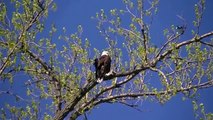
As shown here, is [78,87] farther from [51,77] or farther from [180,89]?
[180,89]

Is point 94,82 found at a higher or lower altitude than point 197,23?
lower

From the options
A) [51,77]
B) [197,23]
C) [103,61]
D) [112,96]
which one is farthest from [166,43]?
[51,77]

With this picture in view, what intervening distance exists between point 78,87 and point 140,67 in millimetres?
2106

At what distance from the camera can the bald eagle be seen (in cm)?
1023

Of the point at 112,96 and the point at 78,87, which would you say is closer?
the point at 78,87

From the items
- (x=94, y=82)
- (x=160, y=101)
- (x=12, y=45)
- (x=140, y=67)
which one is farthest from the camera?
(x=160, y=101)

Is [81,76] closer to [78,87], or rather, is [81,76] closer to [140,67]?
[78,87]

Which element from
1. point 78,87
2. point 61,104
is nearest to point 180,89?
point 78,87

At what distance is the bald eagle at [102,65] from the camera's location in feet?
33.6

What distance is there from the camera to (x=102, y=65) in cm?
1059

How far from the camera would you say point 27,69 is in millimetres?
10039

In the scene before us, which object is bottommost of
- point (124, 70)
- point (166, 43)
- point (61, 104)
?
point (61, 104)

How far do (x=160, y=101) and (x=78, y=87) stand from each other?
2467 mm

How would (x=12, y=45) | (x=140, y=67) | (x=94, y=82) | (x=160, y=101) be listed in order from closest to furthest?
(x=12, y=45) → (x=140, y=67) → (x=94, y=82) → (x=160, y=101)
